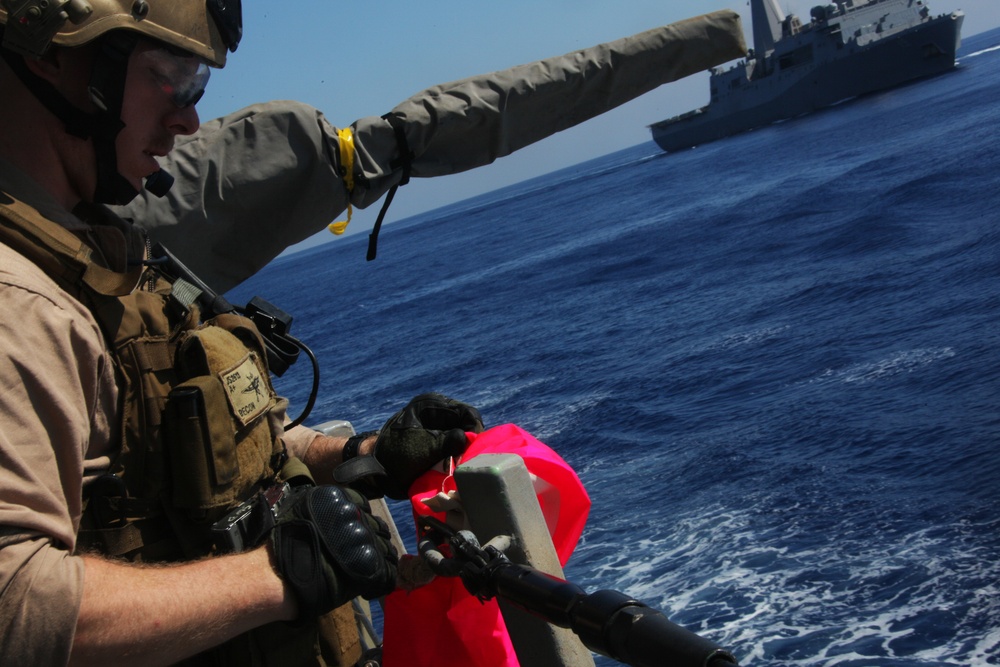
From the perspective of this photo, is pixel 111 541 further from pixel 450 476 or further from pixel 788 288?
pixel 788 288

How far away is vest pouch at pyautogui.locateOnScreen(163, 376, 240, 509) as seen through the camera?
5.81 ft

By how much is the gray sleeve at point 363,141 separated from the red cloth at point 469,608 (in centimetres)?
122

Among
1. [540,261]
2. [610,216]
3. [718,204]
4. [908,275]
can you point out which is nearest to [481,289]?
[540,261]

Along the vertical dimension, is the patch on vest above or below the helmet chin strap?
below

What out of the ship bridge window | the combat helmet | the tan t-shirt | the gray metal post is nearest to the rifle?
the gray metal post

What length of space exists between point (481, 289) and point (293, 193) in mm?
30148

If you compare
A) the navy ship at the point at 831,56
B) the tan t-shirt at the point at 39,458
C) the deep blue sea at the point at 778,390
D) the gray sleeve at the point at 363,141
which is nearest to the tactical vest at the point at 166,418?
the tan t-shirt at the point at 39,458

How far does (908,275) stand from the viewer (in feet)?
55.5

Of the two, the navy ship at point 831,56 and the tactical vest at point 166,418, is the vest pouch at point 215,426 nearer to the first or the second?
the tactical vest at point 166,418

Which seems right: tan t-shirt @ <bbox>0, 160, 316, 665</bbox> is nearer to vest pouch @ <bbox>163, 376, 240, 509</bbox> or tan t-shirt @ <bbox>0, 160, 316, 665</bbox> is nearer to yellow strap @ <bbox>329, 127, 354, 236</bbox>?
vest pouch @ <bbox>163, 376, 240, 509</bbox>

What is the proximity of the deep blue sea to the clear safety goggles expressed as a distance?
22.4 ft

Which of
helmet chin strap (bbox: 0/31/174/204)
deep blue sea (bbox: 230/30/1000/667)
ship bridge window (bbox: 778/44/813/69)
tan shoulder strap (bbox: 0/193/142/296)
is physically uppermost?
ship bridge window (bbox: 778/44/813/69)

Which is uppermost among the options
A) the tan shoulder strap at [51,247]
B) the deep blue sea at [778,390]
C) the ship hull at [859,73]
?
the tan shoulder strap at [51,247]

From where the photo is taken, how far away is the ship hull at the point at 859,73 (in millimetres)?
61844
